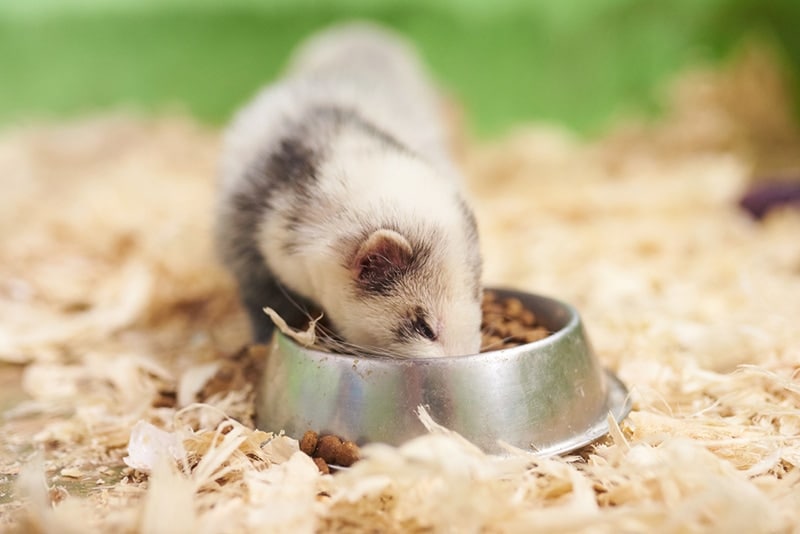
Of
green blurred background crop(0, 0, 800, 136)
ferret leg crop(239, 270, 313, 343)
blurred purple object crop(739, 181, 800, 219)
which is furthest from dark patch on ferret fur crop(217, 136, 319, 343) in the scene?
green blurred background crop(0, 0, 800, 136)

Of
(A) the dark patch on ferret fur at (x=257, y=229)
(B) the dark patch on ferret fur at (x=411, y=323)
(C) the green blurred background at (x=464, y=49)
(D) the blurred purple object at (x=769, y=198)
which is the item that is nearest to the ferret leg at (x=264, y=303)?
(A) the dark patch on ferret fur at (x=257, y=229)

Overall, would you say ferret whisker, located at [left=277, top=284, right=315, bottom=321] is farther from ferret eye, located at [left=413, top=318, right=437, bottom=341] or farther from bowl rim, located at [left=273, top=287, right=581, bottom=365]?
ferret eye, located at [left=413, top=318, right=437, bottom=341]

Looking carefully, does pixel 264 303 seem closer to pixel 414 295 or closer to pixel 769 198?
pixel 414 295

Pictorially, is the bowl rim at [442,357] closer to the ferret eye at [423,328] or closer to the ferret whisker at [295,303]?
the ferret eye at [423,328]

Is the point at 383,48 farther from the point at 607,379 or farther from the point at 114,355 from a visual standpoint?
the point at 607,379

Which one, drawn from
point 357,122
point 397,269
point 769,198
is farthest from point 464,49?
point 397,269

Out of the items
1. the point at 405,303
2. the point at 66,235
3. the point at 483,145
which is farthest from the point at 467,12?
the point at 405,303
